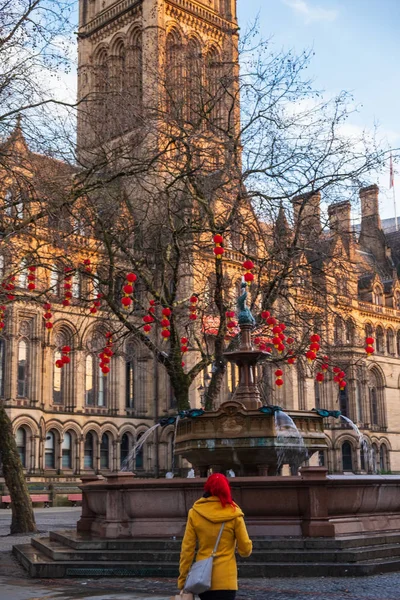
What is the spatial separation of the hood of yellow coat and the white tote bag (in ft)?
1.15

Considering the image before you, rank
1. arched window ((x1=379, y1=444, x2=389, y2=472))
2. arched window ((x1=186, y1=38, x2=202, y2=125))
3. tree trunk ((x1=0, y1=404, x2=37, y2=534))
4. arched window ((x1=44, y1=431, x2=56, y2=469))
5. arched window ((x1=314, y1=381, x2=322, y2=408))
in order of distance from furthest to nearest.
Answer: arched window ((x1=379, y1=444, x2=389, y2=472)) < arched window ((x1=314, y1=381, x2=322, y2=408)) < arched window ((x1=44, y1=431, x2=56, y2=469)) < arched window ((x1=186, y1=38, x2=202, y2=125)) < tree trunk ((x1=0, y1=404, x2=37, y2=534))

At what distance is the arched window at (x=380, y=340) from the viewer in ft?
219

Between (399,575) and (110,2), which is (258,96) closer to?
(399,575)

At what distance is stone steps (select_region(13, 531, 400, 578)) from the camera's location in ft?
36.0

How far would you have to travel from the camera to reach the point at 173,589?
1027cm

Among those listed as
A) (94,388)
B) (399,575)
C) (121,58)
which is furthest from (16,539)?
(121,58)

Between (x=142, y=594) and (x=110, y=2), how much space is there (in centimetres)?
6103

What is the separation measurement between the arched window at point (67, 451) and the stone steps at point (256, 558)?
35520 millimetres

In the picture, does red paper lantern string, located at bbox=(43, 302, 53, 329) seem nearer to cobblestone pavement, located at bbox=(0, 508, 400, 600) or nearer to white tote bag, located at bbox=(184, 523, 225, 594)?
cobblestone pavement, located at bbox=(0, 508, 400, 600)

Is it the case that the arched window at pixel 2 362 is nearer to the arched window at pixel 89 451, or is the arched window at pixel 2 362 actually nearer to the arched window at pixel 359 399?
the arched window at pixel 89 451

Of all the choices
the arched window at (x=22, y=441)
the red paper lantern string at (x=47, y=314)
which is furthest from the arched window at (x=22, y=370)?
the red paper lantern string at (x=47, y=314)

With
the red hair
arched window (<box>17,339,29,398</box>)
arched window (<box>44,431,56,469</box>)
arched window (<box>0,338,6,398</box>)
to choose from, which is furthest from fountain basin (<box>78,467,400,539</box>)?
arched window (<box>44,431,56,469</box>)

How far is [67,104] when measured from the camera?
1647cm

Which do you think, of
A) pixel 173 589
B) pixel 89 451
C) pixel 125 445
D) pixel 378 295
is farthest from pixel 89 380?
pixel 173 589
